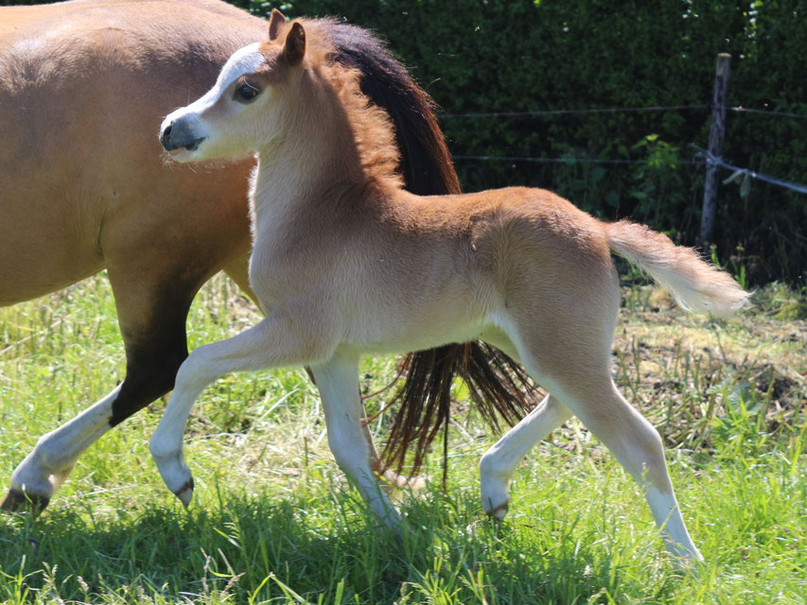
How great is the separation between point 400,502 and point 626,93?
14.6 feet

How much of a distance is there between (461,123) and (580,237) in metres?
4.65

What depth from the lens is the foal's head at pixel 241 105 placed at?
3195 mm

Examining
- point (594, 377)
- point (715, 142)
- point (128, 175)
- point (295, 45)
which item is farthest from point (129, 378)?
point (715, 142)

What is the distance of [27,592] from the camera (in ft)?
9.80

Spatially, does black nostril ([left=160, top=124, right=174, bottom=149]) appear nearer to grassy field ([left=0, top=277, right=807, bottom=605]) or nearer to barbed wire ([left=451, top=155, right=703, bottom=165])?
grassy field ([left=0, top=277, right=807, bottom=605])

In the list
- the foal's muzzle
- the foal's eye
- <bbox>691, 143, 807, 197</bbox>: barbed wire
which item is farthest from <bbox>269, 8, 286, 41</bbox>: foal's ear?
<bbox>691, 143, 807, 197</bbox>: barbed wire

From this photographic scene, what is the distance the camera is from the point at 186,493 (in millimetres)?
3521

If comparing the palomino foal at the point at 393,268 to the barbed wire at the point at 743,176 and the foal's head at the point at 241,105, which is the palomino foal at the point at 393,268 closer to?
the foal's head at the point at 241,105

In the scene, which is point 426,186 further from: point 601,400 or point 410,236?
point 601,400

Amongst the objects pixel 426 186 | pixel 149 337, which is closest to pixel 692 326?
pixel 426 186

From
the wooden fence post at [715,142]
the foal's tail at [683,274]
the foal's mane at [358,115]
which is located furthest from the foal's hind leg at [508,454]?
the wooden fence post at [715,142]

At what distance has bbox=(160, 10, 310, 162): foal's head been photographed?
3.20 meters

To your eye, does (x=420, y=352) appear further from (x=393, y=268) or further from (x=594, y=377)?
(x=594, y=377)

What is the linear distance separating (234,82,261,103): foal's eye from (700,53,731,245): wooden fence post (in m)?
4.45
